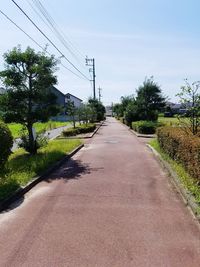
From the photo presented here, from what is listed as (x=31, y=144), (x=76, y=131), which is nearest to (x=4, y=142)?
(x=31, y=144)

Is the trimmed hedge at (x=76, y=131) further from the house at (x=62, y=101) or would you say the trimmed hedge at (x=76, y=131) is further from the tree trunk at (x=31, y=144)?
the tree trunk at (x=31, y=144)

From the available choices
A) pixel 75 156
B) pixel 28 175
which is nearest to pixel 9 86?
pixel 75 156

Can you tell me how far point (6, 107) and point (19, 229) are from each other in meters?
10.0

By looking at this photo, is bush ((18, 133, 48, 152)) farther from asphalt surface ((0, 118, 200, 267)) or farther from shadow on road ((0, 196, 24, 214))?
shadow on road ((0, 196, 24, 214))

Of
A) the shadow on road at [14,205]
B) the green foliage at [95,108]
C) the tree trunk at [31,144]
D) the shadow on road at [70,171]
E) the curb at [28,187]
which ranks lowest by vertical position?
the shadow on road at [70,171]

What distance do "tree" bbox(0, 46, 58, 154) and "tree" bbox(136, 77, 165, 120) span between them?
24.1m

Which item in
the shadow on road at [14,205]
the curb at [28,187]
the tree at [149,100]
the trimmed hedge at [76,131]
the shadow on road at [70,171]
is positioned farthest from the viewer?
the tree at [149,100]

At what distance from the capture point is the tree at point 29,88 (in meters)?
15.4

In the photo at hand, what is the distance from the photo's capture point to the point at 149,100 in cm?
4016

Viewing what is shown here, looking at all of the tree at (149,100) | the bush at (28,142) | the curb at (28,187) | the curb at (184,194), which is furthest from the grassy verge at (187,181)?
the tree at (149,100)

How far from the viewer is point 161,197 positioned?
27.3 feet

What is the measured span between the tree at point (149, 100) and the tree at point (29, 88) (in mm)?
24087

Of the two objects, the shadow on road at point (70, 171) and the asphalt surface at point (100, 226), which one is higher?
the asphalt surface at point (100, 226)

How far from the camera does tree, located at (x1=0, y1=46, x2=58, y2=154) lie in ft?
50.7
